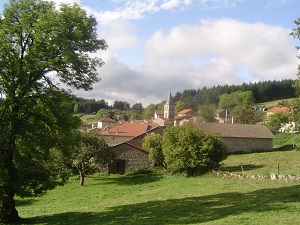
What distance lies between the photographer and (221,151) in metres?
32.5

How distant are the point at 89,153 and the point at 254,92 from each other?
120 metres

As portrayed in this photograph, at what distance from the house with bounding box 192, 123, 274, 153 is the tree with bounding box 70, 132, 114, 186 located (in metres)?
20.4

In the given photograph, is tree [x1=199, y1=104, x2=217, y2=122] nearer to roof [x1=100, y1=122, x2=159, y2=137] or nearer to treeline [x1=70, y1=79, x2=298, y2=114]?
roof [x1=100, y1=122, x2=159, y2=137]

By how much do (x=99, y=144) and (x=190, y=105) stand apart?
128231 mm

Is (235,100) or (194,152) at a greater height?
(235,100)

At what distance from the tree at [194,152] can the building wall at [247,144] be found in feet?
68.8

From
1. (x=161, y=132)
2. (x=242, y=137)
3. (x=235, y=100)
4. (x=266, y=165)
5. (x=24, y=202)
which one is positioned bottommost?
(x=24, y=202)

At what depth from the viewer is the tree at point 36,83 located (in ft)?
50.1

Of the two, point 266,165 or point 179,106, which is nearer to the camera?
point 266,165

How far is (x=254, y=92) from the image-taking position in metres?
144

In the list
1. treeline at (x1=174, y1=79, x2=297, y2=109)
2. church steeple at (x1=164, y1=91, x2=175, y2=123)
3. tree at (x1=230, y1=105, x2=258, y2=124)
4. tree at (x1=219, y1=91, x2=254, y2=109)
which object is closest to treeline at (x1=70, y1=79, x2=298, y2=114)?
treeline at (x1=174, y1=79, x2=297, y2=109)

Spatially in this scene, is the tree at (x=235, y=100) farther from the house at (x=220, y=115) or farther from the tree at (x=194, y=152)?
the tree at (x=194, y=152)

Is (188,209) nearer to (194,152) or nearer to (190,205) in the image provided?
(190,205)

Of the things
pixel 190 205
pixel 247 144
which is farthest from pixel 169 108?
pixel 190 205
